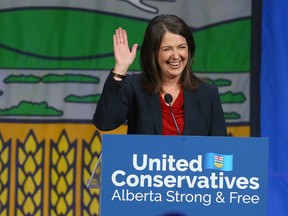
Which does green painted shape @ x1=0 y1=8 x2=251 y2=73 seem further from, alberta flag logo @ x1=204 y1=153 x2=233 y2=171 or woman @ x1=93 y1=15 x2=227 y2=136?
alberta flag logo @ x1=204 y1=153 x2=233 y2=171

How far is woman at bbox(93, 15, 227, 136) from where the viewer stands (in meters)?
2.97

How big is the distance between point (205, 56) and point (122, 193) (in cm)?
281

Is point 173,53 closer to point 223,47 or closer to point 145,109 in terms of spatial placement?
point 145,109

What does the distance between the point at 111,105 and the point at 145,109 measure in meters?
0.16

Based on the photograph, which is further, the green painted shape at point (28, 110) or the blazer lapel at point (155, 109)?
the green painted shape at point (28, 110)

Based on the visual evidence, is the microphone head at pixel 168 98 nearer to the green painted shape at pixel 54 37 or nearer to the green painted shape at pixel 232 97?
the green painted shape at pixel 54 37

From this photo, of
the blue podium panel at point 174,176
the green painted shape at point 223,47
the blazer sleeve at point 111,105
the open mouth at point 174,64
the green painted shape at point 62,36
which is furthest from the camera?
the green painted shape at point 223,47

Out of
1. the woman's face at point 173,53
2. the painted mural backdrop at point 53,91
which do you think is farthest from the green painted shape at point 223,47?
the woman's face at point 173,53

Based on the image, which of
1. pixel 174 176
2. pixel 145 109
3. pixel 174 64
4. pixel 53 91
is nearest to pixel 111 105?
pixel 145 109

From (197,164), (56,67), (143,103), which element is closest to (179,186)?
(197,164)

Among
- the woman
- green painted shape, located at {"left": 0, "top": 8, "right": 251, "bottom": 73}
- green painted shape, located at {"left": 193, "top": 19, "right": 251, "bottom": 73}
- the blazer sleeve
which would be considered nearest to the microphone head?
the woman

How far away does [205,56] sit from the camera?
17.5ft

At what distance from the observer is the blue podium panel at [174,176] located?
264 centimetres

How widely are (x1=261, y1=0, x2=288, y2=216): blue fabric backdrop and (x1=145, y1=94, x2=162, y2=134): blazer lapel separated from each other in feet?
7.73
